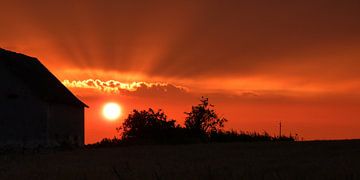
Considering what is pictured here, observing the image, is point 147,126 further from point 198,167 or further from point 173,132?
point 198,167

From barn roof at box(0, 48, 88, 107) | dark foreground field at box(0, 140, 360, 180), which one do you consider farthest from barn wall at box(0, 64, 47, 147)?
dark foreground field at box(0, 140, 360, 180)

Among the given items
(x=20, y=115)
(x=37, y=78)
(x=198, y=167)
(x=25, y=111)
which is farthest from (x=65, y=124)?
(x=198, y=167)

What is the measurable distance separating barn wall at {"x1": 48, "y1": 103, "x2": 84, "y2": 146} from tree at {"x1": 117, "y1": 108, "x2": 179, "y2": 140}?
4033mm

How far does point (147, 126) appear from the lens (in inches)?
2149

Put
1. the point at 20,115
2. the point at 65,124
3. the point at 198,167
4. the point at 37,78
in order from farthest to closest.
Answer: the point at 37,78
the point at 65,124
the point at 20,115
the point at 198,167

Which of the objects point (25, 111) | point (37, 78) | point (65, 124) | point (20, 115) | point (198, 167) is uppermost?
point (37, 78)

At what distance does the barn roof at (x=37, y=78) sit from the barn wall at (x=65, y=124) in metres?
0.52

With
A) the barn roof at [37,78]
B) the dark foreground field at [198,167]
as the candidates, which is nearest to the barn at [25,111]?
the barn roof at [37,78]

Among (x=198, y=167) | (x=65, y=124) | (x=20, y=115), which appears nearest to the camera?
(x=198, y=167)

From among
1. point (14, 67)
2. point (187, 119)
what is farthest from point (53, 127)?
point (187, 119)

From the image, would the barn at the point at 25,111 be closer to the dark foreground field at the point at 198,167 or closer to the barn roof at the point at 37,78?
the barn roof at the point at 37,78

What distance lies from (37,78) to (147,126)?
1031 cm

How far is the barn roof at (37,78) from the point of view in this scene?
151 ft

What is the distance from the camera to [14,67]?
4688cm
